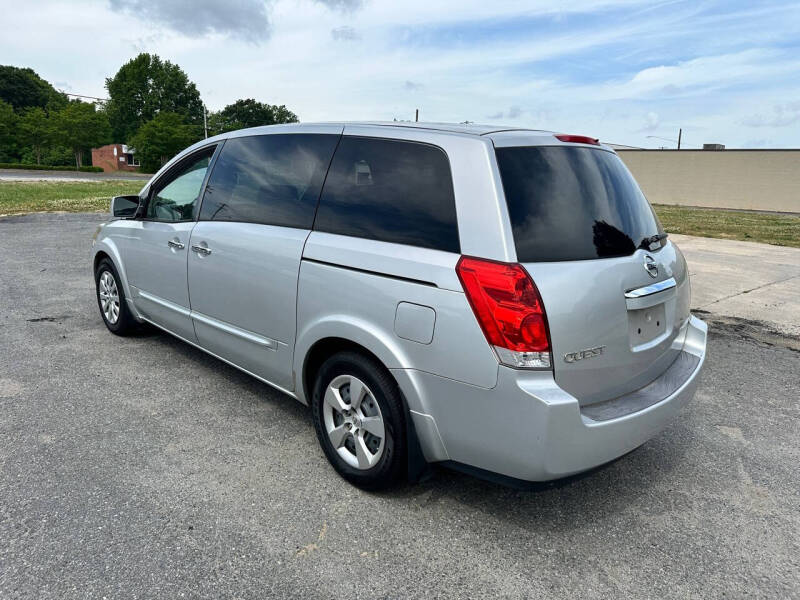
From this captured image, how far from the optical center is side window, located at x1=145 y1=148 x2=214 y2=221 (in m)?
3.99

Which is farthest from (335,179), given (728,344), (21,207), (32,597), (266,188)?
(21,207)

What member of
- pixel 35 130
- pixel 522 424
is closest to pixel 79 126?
pixel 35 130

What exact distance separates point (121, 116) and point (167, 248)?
106600mm

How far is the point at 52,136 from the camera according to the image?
2640 inches

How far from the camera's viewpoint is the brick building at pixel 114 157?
81938 millimetres

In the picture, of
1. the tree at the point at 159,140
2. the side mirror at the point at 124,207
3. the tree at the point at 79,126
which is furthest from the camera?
the tree at the point at 159,140

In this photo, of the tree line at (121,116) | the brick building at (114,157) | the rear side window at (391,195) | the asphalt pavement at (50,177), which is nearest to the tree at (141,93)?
the tree line at (121,116)

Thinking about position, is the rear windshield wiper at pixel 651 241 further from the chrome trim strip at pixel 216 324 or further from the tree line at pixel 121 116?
the tree line at pixel 121 116

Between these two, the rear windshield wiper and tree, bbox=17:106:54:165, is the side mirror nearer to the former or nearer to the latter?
the rear windshield wiper

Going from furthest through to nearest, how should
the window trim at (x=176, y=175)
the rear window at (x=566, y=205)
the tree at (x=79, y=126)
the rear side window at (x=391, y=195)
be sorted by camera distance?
the tree at (x=79, y=126) < the window trim at (x=176, y=175) < the rear side window at (x=391, y=195) < the rear window at (x=566, y=205)

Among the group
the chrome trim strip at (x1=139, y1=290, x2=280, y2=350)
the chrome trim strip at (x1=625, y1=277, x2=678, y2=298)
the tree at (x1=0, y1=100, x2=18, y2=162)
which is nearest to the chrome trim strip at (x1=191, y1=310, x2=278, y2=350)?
the chrome trim strip at (x1=139, y1=290, x2=280, y2=350)

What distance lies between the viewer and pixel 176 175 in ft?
14.2

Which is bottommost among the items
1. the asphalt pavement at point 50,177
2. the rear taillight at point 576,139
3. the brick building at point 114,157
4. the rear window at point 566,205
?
the asphalt pavement at point 50,177

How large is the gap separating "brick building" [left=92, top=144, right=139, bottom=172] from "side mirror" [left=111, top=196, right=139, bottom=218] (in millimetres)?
85854
